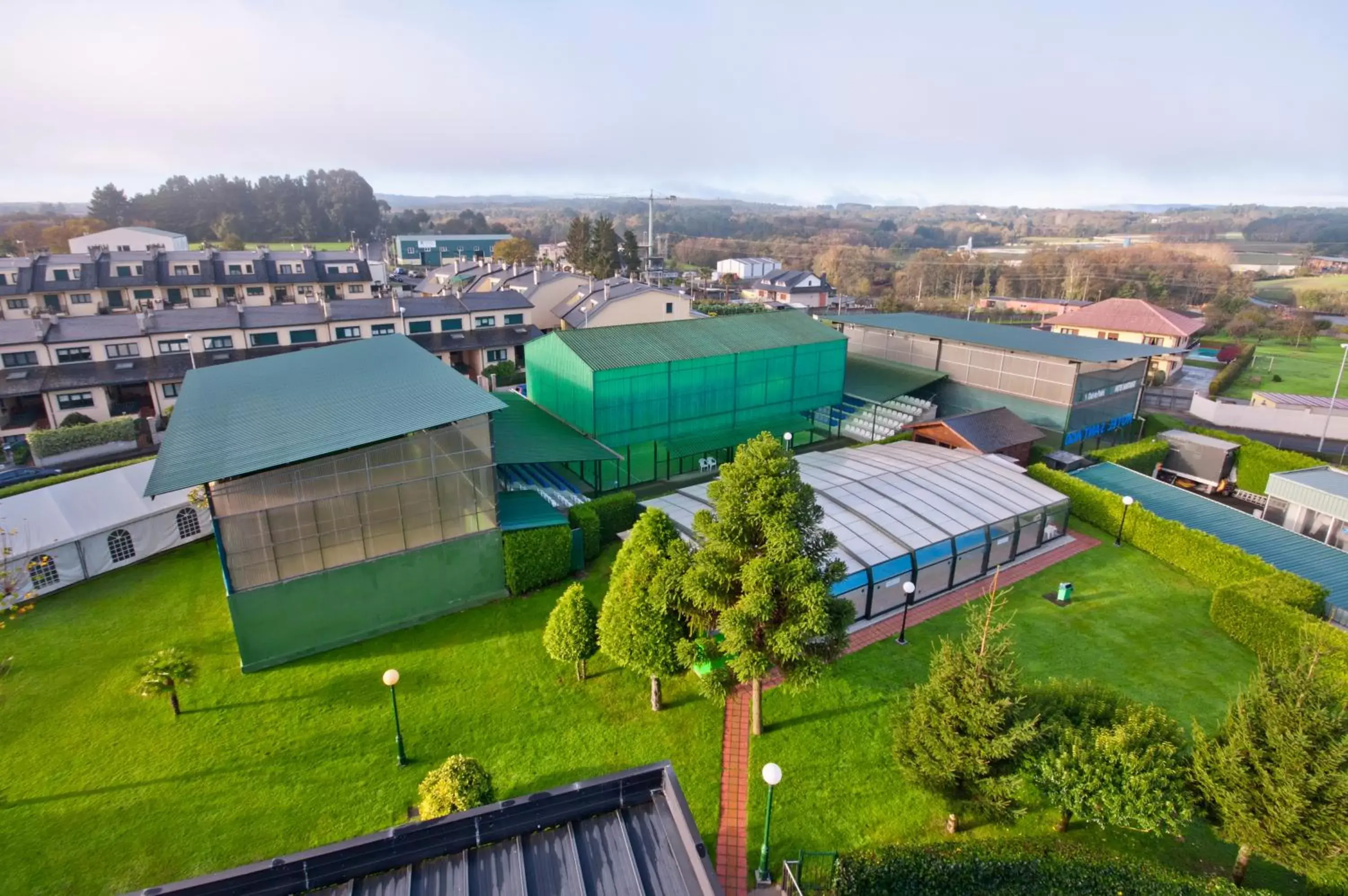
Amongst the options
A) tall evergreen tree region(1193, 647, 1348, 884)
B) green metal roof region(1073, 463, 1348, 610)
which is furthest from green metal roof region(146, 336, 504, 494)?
green metal roof region(1073, 463, 1348, 610)

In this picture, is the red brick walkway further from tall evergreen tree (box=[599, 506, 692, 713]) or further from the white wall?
the white wall

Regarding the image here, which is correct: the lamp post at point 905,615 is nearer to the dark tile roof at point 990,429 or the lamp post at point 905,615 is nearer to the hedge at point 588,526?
the hedge at point 588,526

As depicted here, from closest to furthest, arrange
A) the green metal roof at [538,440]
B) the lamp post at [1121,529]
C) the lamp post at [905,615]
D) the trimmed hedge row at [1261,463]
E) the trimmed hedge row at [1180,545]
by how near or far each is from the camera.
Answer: the lamp post at [905,615] → the trimmed hedge row at [1180,545] → the lamp post at [1121,529] → the green metal roof at [538,440] → the trimmed hedge row at [1261,463]

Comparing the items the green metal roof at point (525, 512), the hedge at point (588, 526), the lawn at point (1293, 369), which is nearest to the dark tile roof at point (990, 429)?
the hedge at point (588, 526)

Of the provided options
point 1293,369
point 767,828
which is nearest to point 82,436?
point 767,828

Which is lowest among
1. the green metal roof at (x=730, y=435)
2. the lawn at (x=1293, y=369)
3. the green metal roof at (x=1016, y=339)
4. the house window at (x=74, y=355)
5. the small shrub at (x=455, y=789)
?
the lawn at (x=1293, y=369)

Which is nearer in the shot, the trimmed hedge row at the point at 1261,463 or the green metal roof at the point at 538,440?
the green metal roof at the point at 538,440

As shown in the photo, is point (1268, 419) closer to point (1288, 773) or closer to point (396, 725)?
point (1288, 773)

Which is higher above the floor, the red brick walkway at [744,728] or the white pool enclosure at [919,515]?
the white pool enclosure at [919,515]
